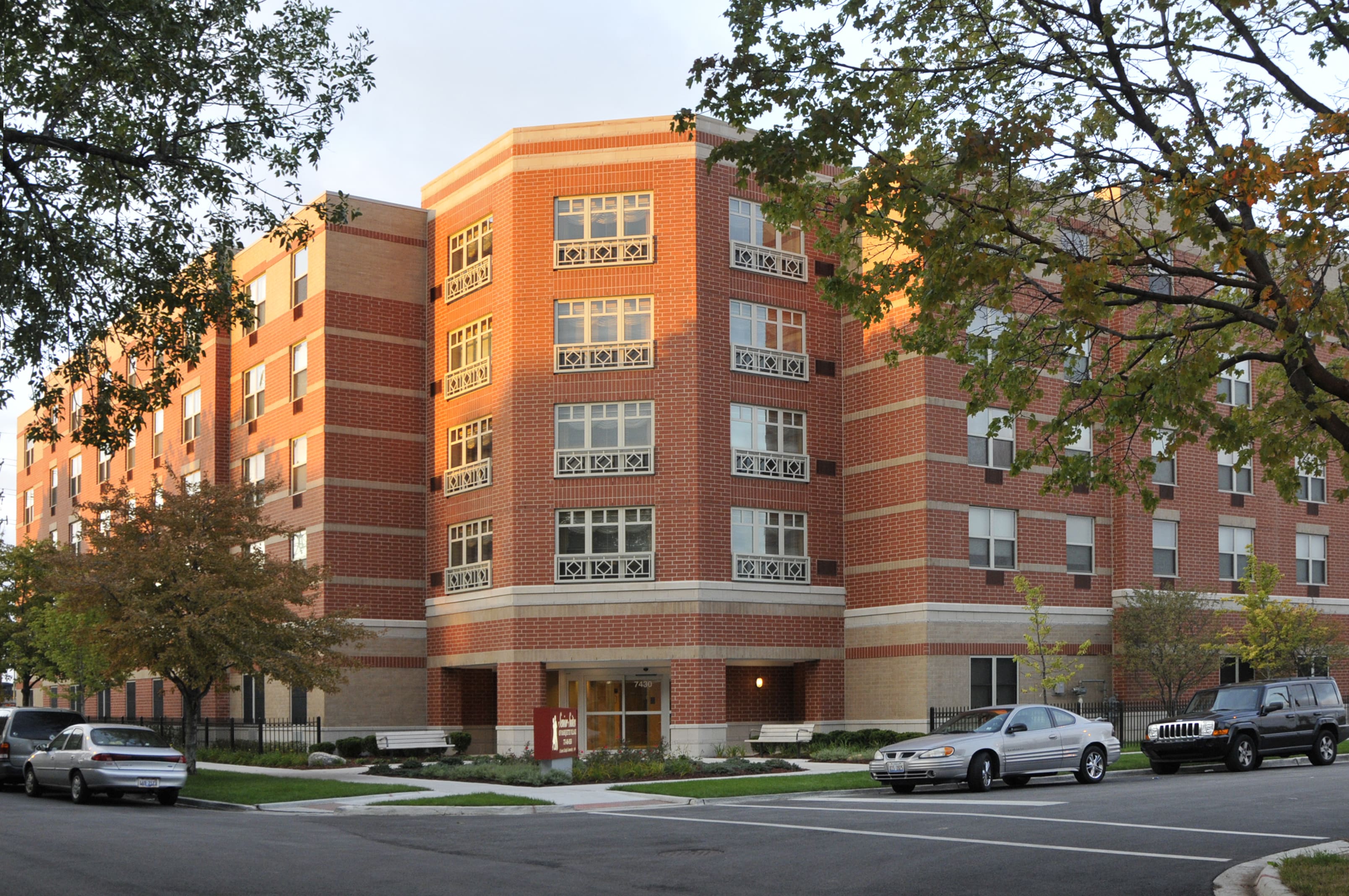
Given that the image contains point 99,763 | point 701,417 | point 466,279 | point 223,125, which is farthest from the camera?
point 466,279

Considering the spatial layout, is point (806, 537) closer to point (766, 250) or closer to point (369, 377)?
point (766, 250)

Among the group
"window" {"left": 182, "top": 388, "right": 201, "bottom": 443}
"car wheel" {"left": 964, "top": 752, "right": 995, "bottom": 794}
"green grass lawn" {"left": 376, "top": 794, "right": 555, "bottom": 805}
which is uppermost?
"window" {"left": 182, "top": 388, "right": 201, "bottom": 443}

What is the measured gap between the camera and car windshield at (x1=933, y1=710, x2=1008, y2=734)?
83.2 ft

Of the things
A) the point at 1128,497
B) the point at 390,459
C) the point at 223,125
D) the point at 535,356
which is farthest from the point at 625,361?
the point at 223,125

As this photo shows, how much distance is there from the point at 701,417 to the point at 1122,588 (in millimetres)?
13411

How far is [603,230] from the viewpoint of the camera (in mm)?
38688

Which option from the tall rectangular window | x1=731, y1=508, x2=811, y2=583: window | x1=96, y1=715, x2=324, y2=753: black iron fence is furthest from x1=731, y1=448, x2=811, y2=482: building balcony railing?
x1=96, y1=715, x2=324, y2=753: black iron fence

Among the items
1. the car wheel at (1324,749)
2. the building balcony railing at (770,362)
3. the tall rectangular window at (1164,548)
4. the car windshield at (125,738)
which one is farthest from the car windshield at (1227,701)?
the car windshield at (125,738)

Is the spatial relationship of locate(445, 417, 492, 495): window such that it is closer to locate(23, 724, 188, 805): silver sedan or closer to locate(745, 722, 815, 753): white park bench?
locate(745, 722, 815, 753): white park bench

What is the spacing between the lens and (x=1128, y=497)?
4116 centimetres

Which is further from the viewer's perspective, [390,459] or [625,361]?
[390,459]

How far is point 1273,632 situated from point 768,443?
48.4 feet

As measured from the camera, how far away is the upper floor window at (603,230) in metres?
38.2

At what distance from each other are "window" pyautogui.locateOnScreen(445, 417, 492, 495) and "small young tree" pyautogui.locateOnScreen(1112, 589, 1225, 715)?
18.0 meters
